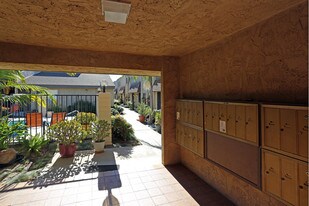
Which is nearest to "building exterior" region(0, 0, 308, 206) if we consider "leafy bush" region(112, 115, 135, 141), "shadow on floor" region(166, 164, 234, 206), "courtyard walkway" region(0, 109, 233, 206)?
"shadow on floor" region(166, 164, 234, 206)

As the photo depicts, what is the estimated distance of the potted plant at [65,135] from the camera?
4711mm

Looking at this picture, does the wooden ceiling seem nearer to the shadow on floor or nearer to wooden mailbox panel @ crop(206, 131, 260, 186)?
wooden mailbox panel @ crop(206, 131, 260, 186)

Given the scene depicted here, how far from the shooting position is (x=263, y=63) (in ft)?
7.52

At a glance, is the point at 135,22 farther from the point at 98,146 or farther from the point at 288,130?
the point at 98,146

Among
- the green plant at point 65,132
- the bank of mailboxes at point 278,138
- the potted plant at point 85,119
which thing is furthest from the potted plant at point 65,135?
the bank of mailboxes at point 278,138

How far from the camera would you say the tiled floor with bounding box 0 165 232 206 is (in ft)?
9.18

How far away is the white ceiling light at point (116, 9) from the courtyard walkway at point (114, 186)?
268 cm

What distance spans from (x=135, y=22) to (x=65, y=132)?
374cm

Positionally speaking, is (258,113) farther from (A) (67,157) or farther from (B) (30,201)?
(A) (67,157)

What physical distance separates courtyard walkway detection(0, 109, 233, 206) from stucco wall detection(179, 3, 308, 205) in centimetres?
38

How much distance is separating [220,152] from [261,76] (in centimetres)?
135

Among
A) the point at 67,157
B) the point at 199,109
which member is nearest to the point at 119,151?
the point at 67,157

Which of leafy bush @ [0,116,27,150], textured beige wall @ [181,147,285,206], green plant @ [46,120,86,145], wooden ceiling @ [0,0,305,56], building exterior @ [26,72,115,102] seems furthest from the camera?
building exterior @ [26,72,115,102]

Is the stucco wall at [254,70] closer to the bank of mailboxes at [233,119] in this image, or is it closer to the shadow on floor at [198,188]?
the shadow on floor at [198,188]
